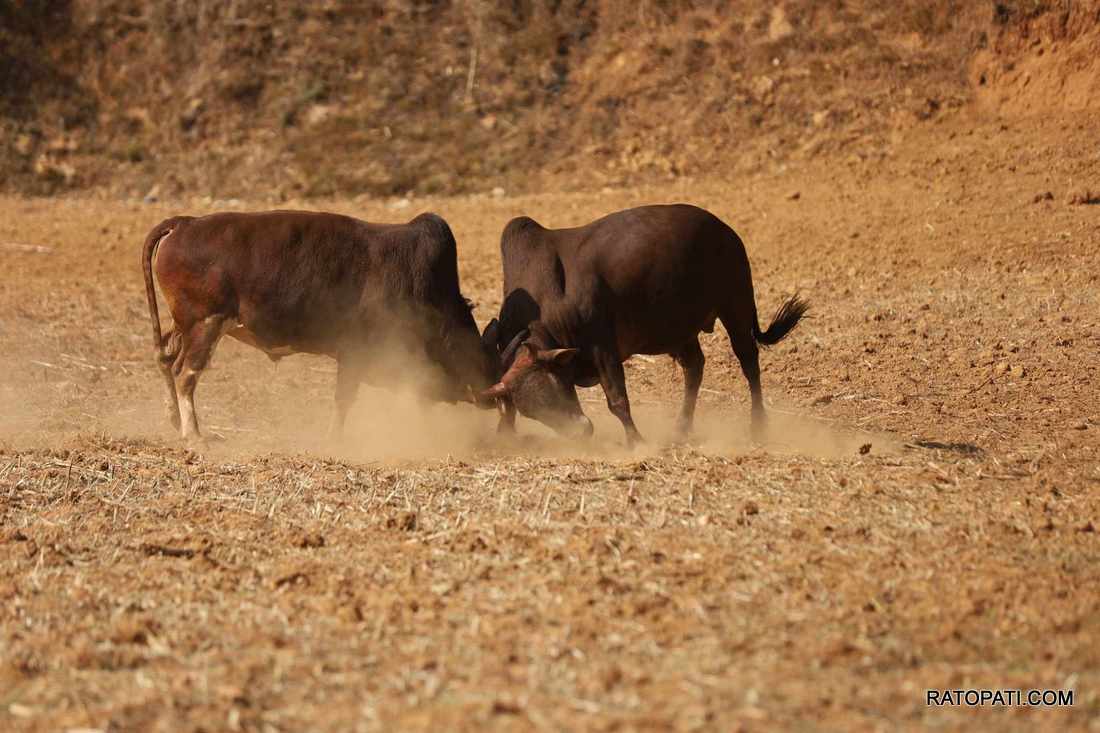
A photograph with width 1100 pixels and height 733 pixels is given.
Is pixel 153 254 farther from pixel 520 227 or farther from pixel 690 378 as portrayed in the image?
pixel 690 378

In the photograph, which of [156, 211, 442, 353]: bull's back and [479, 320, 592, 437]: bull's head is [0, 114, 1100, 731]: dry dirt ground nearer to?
[479, 320, 592, 437]: bull's head

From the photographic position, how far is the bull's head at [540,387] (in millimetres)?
8922

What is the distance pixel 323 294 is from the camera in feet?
29.8

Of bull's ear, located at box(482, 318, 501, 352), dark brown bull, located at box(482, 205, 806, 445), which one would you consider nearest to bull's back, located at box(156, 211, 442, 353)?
bull's ear, located at box(482, 318, 501, 352)

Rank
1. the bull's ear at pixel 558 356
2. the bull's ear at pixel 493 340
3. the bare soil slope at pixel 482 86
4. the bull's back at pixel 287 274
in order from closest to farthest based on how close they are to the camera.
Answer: the bull's ear at pixel 558 356 < the bull's back at pixel 287 274 < the bull's ear at pixel 493 340 < the bare soil slope at pixel 482 86

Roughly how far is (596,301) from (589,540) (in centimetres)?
290

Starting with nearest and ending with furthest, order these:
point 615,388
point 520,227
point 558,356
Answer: point 558,356, point 615,388, point 520,227

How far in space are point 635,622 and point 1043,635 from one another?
4.74ft

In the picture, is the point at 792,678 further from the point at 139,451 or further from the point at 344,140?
the point at 344,140

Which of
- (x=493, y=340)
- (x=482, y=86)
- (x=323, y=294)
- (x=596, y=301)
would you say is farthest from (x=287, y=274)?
(x=482, y=86)

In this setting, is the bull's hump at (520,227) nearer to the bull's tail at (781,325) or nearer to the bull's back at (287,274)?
the bull's back at (287,274)

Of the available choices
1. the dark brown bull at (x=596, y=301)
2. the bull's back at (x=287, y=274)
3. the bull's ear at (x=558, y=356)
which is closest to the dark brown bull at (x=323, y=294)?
the bull's back at (x=287, y=274)

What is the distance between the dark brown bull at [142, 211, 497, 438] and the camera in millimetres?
9031

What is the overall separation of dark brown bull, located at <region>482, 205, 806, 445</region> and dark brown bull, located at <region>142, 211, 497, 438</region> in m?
0.38
